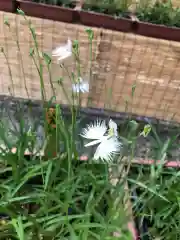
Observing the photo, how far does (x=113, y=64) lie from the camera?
1.37 m

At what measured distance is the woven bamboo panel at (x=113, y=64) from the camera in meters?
1.29

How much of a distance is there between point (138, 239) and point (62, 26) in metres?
0.91

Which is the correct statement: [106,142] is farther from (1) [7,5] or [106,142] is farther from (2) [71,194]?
(1) [7,5]

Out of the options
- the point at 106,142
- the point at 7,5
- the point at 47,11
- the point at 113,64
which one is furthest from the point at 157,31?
the point at 106,142

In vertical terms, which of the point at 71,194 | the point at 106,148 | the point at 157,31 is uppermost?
the point at 157,31

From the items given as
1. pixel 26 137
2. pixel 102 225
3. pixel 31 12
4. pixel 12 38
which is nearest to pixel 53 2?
pixel 31 12

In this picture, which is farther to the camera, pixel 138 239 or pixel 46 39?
pixel 46 39

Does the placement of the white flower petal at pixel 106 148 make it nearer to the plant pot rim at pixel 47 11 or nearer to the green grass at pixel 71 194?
the green grass at pixel 71 194

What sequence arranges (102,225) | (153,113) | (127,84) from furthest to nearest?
1. (153,113)
2. (127,84)
3. (102,225)

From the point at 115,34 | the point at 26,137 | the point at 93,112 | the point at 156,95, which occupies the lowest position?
the point at 93,112

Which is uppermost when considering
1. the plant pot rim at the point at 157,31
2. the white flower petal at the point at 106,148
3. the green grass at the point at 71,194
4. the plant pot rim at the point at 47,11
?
the plant pot rim at the point at 47,11

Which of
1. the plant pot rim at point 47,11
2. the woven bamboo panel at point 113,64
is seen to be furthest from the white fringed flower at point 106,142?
the plant pot rim at point 47,11

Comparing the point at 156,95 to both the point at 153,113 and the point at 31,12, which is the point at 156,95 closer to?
the point at 153,113

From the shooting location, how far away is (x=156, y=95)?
1.46 m
